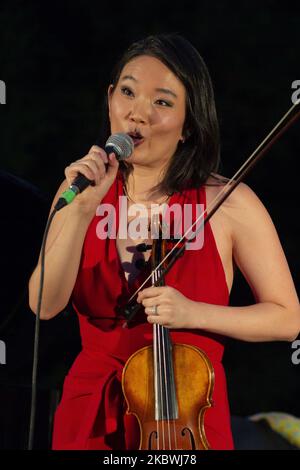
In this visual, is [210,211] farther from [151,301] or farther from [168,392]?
[168,392]

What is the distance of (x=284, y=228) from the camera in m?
2.97

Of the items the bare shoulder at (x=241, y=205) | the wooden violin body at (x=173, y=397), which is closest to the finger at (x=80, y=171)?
the wooden violin body at (x=173, y=397)

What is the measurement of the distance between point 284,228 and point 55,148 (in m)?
0.81

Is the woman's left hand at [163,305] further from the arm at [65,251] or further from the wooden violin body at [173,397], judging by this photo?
the arm at [65,251]

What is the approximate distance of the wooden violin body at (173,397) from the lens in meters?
1.69

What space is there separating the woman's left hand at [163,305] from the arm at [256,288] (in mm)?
49

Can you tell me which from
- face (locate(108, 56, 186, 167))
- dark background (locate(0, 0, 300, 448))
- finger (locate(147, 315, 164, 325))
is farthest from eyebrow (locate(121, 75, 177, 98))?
dark background (locate(0, 0, 300, 448))

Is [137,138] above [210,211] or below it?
above

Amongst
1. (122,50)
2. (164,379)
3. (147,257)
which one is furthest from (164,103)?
(122,50)

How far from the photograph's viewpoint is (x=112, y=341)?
1.94m

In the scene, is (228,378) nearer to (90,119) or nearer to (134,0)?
(90,119)

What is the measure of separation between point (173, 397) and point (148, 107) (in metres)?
0.64

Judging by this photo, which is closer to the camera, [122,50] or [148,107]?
[148,107]
